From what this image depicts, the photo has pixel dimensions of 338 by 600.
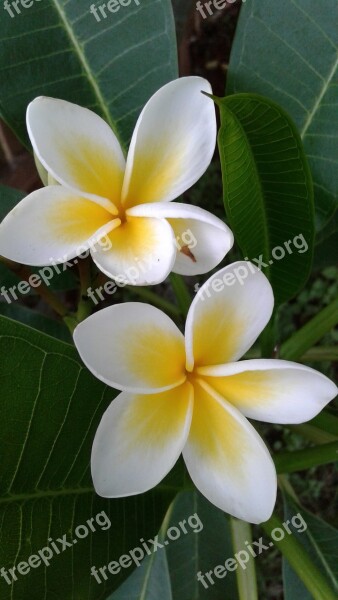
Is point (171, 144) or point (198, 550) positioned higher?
point (171, 144)

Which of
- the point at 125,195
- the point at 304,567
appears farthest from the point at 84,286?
the point at 304,567

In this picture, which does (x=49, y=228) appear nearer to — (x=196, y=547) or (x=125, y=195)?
(x=125, y=195)

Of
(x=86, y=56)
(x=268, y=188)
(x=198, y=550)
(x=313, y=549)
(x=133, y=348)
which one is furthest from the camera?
(x=198, y=550)

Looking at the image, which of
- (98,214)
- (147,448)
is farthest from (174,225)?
(147,448)

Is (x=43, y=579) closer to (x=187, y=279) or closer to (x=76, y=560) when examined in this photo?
(x=76, y=560)

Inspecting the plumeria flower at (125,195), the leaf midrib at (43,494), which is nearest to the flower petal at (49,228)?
the plumeria flower at (125,195)

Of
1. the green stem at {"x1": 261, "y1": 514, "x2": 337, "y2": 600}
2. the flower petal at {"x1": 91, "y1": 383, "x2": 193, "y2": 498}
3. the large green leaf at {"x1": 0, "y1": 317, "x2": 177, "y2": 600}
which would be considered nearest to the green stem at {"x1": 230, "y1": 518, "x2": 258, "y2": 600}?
the green stem at {"x1": 261, "y1": 514, "x2": 337, "y2": 600}

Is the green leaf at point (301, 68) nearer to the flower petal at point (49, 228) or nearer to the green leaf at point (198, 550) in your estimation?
the flower petal at point (49, 228)

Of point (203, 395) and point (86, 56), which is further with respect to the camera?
point (86, 56)
